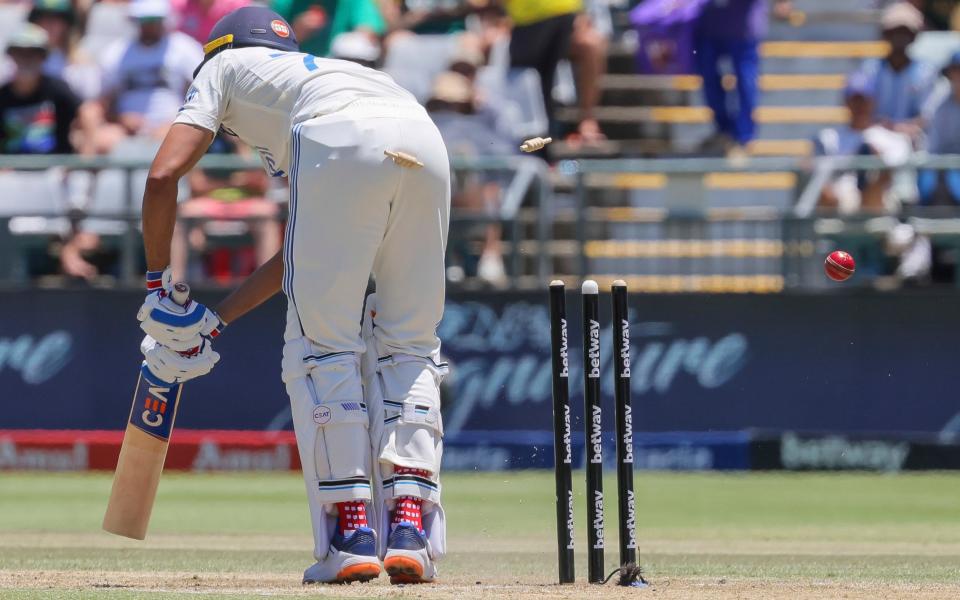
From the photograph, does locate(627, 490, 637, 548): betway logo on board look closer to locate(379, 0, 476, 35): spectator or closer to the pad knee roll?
the pad knee roll

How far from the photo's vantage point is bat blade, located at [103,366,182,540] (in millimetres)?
5617

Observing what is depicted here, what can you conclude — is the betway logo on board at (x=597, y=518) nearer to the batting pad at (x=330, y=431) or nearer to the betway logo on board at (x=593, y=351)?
the betway logo on board at (x=593, y=351)

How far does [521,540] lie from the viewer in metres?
7.53

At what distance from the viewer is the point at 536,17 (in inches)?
492

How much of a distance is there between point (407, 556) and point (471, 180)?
6367 millimetres

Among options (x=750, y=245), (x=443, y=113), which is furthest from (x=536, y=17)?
(x=750, y=245)

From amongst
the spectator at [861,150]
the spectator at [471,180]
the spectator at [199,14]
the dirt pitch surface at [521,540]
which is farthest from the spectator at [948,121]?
the spectator at [199,14]

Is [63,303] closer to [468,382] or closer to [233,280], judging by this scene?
[233,280]

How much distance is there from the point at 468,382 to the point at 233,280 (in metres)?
1.65

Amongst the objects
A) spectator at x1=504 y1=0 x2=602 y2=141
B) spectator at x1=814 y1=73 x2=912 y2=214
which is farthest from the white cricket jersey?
spectator at x1=504 y1=0 x2=602 y2=141

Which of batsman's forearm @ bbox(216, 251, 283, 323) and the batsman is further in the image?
batsman's forearm @ bbox(216, 251, 283, 323)

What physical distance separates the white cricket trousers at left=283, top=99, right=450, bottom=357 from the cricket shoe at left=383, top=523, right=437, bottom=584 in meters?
0.55

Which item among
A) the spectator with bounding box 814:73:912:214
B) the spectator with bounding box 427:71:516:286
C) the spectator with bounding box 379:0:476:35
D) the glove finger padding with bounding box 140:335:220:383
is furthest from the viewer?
the spectator with bounding box 379:0:476:35

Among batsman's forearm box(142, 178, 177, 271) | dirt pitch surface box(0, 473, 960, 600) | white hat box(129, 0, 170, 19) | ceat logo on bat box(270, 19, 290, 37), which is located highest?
ceat logo on bat box(270, 19, 290, 37)
